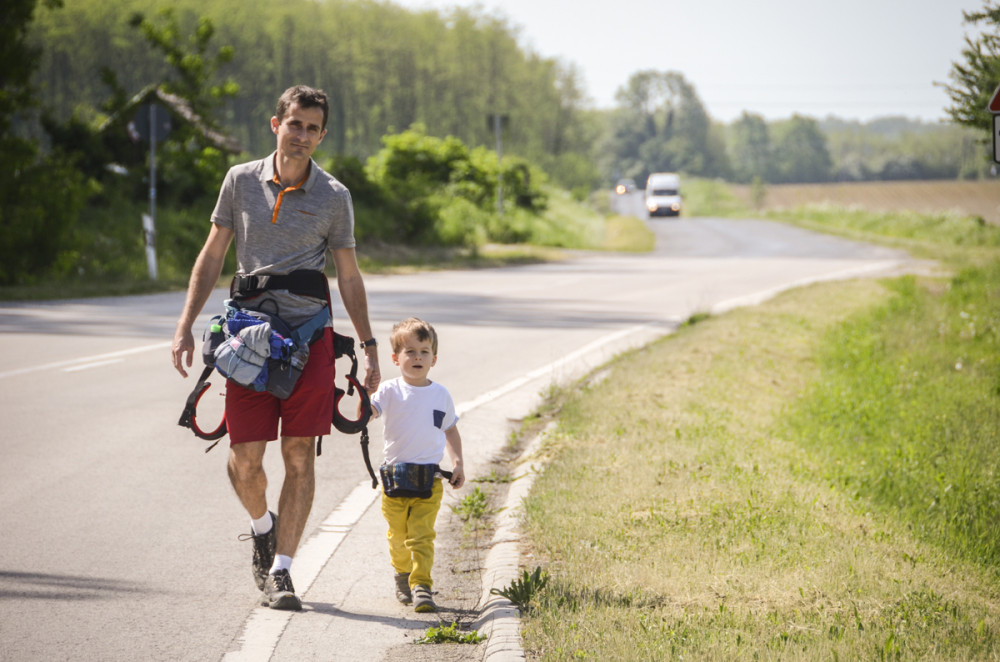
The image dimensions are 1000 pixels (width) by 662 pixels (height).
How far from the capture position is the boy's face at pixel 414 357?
428 centimetres

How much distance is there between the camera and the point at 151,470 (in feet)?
21.9

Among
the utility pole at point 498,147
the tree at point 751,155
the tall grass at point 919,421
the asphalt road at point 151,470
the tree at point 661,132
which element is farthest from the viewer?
the tree at point 751,155

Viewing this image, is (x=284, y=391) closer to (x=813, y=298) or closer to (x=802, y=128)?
(x=813, y=298)

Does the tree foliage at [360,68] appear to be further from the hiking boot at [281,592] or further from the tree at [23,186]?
the hiking boot at [281,592]

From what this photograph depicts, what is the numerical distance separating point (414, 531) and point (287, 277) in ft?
3.90

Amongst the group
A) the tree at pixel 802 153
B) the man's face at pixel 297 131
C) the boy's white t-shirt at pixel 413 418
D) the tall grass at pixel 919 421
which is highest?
the tree at pixel 802 153

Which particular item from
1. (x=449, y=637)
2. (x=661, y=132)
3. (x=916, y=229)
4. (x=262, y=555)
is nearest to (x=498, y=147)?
(x=916, y=229)

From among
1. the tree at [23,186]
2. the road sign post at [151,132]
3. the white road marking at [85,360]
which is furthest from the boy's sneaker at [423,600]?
the road sign post at [151,132]

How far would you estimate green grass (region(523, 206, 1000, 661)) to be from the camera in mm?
3904

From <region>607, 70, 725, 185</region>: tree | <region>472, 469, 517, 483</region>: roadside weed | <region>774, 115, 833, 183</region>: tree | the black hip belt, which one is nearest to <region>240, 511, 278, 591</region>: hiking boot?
the black hip belt

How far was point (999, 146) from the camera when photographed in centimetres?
667

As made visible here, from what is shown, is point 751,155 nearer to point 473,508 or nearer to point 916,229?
point 916,229

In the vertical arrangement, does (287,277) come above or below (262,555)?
above

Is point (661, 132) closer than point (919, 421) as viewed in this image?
No
